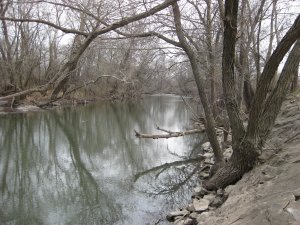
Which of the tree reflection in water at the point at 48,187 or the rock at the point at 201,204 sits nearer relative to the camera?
the rock at the point at 201,204

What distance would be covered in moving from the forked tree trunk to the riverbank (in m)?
0.26

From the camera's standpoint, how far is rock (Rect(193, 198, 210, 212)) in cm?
578

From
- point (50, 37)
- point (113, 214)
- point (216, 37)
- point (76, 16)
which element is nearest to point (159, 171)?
point (113, 214)

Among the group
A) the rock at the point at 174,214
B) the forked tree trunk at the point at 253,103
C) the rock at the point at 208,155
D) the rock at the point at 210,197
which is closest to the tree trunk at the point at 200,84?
the forked tree trunk at the point at 253,103

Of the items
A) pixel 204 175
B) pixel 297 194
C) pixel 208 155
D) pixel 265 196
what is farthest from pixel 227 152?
pixel 297 194

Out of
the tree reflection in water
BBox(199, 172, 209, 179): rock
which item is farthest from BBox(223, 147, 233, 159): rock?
the tree reflection in water

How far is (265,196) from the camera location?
4.58 meters

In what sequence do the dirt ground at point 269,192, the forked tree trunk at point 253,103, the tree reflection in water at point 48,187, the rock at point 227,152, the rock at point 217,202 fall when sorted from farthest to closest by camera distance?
the rock at point 227,152, the tree reflection in water at point 48,187, the rock at point 217,202, the forked tree trunk at point 253,103, the dirt ground at point 269,192

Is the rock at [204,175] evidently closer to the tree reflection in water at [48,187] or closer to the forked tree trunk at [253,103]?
the forked tree trunk at [253,103]

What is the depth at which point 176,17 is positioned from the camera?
673 centimetres

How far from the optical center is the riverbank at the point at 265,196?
12.8 feet

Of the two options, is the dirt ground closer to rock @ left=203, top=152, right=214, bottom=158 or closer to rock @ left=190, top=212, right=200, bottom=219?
rock @ left=190, top=212, right=200, bottom=219

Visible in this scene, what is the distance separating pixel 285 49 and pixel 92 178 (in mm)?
→ 5845

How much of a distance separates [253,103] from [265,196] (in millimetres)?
1484
